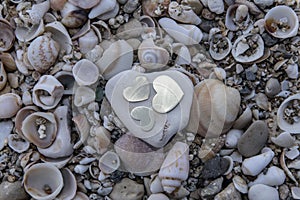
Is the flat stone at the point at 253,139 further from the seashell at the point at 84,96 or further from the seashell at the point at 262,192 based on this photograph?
the seashell at the point at 84,96

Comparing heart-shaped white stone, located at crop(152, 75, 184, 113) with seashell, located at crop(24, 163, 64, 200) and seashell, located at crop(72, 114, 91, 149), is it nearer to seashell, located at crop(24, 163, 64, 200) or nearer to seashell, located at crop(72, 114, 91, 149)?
seashell, located at crop(72, 114, 91, 149)

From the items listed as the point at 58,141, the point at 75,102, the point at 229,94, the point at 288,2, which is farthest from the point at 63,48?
the point at 288,2

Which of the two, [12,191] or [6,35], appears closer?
[12,191]

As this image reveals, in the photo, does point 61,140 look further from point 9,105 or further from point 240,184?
point 240,184

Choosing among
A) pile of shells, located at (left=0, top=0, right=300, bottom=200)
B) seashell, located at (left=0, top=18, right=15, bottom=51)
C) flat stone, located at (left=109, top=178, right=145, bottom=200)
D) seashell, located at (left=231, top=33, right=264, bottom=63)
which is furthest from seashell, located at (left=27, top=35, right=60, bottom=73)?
seashell, located at (left=231, top=33, right=264, bottom=63)

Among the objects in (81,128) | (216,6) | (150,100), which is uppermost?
(216,6)

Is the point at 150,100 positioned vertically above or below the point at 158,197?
above

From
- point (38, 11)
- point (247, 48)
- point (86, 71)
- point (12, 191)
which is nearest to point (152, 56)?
point (86, 71)
